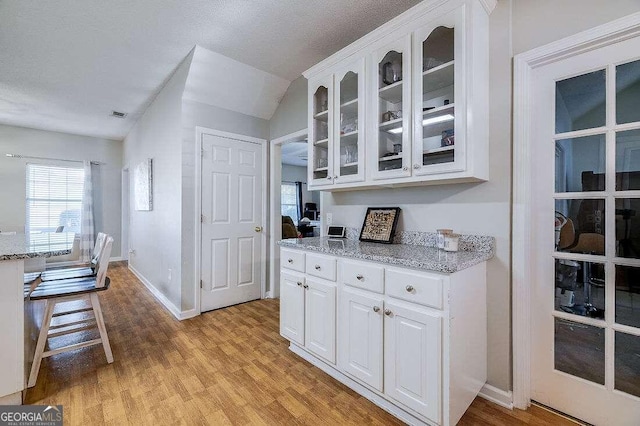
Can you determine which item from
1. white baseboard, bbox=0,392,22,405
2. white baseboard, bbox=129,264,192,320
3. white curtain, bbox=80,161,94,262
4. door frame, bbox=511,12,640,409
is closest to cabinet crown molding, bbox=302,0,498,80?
door frame, bbox=511,12,640,409

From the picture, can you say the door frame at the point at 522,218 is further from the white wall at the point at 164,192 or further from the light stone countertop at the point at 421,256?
the white wall at the point at 164,192

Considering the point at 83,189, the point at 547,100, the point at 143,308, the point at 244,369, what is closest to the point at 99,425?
the point at 244,369

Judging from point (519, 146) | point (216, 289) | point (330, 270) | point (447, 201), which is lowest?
point (216, 289)

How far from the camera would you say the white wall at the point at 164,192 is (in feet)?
9.84

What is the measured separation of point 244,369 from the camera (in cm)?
199

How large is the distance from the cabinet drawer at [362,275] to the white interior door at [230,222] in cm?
192

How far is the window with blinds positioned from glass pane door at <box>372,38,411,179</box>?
6.35 m

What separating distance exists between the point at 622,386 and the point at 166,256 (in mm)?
3879

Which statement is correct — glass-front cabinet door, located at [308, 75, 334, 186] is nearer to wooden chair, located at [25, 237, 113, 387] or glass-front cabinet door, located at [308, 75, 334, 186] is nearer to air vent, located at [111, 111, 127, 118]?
wooden chair, located at [25, 237, 113, 387]

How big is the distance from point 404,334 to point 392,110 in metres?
1.41

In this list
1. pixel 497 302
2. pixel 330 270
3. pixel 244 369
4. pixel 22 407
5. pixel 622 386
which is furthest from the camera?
pixel 244 369

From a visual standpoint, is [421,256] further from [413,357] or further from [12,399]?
[12,399]

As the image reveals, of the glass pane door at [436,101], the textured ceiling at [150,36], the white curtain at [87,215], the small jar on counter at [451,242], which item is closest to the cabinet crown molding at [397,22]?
the glass pane door at [436,101]

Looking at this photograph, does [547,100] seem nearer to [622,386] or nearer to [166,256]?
[622,386]
